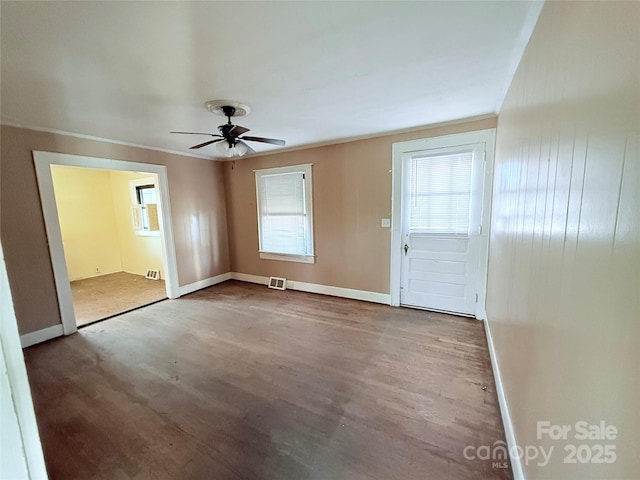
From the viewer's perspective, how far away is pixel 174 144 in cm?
399

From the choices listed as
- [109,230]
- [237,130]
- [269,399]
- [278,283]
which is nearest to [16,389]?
[269,399]

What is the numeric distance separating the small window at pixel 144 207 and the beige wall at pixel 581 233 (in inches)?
238

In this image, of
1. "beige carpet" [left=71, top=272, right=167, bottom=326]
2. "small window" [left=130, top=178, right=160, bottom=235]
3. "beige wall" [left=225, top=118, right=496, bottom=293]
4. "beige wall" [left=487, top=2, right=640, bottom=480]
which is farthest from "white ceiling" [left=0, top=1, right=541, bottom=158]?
"small window" [left=130, top=178, right=160, bottom=235]

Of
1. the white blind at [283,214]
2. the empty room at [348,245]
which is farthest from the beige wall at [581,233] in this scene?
the white blind at [283,214]

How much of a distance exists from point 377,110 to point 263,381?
9.05ft

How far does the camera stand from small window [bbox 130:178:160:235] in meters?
5.56

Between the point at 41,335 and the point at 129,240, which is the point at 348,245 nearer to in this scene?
the point at 41,335

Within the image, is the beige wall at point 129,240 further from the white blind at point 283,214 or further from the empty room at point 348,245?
the white blind at point 283,214

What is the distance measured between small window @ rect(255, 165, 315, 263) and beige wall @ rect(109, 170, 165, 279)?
2470 mm

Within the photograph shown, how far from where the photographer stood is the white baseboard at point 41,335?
3.04 meters

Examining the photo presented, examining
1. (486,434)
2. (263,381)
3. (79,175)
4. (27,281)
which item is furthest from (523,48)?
(79,175)

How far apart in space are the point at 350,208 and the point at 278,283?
6.38ft

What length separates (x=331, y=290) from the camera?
4449mm

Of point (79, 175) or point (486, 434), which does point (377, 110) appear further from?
point (79, 175)
